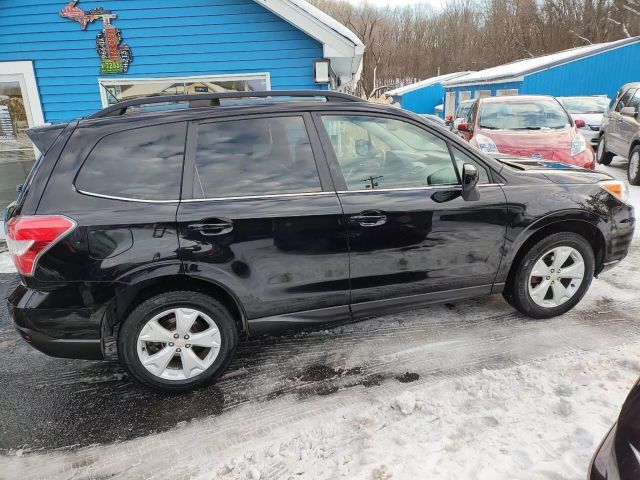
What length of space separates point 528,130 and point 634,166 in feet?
9.24

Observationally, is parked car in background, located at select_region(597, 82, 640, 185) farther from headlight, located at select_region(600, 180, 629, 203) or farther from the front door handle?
the front door handle

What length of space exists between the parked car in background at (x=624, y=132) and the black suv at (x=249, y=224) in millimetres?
6643

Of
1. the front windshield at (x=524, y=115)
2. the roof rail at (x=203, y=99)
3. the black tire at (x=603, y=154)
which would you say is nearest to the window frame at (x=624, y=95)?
the black tire at (x=603, y=154)

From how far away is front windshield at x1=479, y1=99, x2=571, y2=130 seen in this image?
768cm

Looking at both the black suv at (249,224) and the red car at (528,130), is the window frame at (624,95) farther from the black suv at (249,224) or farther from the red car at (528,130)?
the black suv at (249,224)

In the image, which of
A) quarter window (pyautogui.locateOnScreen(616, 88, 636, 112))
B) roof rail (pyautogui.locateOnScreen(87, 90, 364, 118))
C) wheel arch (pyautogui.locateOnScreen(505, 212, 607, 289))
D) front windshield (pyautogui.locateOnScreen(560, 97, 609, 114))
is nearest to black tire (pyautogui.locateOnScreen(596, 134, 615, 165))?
quarter window (pyautogui.locateOnScreen(616, 88, 636, 112))

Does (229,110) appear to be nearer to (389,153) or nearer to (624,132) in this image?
(389,153)

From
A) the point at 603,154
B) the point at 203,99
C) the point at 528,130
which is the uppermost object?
the point at 203,99

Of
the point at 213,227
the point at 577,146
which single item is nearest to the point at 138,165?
the point at 213,227

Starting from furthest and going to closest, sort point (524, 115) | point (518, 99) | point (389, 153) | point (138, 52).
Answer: point (518, 99)
point (524, 115)
point (138, 52)
point (389, 153)

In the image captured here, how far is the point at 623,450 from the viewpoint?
147 centimetres

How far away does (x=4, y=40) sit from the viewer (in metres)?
7.31

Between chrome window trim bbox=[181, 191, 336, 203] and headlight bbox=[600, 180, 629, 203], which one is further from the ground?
chrome window trim bbox=[181, 191, 336, 203]

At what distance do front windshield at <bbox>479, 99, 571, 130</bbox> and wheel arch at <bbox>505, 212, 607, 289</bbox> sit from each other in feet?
15.1
